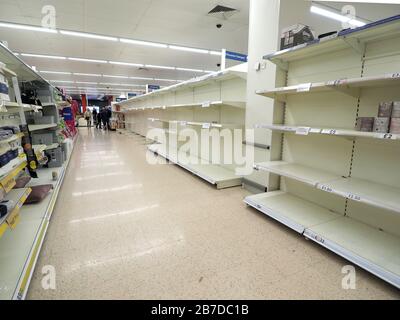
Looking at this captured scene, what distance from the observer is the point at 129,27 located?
583 cm

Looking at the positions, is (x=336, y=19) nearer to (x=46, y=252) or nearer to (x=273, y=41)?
(x=273, y=41)

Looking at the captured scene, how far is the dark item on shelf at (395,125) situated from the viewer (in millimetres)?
1427

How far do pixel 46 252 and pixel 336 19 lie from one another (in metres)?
7.12

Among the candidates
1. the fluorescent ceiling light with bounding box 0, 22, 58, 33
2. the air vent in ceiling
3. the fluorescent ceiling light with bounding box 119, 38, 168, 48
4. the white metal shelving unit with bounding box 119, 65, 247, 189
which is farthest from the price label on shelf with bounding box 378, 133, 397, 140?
the fluorescent ceiling light with bounding box 0, 22, 58, 33

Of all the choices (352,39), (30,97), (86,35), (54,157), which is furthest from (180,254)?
(86,35)

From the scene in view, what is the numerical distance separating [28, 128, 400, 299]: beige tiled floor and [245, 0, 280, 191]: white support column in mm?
795

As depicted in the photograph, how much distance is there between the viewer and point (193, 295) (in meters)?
1.34

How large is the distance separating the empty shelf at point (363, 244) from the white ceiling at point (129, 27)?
4.77 m

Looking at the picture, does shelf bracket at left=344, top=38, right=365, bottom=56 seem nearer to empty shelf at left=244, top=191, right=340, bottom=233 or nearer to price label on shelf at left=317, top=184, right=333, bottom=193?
price label on shelf at left=317, top=184, right=333, bottom=193

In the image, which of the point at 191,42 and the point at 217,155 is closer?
the point at 217,155
